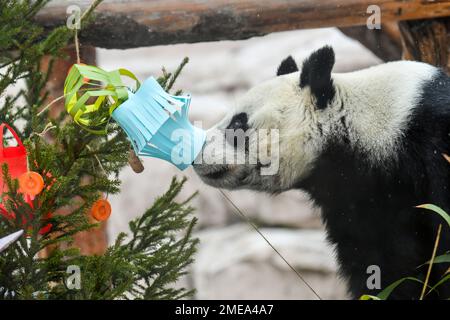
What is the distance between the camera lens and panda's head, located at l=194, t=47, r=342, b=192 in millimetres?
2297

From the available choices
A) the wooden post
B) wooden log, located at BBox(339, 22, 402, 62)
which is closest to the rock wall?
wooden log, located at BBox(339, 22, 402, 62)

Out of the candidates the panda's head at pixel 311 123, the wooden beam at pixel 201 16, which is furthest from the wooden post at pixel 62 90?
the panda's head at pixel 311 123

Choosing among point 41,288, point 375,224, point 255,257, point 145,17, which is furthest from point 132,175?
point 41,288

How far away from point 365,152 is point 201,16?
0.84m

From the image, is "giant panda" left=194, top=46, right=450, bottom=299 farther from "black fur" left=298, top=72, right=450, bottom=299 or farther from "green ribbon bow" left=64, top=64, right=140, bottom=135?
"green ribbon bow" left=64, top=64, right=140, bottom=135

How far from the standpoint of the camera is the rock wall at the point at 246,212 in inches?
239

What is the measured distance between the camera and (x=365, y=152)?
2291 mm

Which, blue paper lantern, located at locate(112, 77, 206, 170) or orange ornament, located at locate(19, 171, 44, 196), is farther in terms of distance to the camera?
blue paper lantern, located at locate(112, 77, 206, 170)

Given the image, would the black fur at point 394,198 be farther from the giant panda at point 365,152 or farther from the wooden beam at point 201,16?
the wooden beam at point 201,16

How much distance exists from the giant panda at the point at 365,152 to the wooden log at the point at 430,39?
50 cm

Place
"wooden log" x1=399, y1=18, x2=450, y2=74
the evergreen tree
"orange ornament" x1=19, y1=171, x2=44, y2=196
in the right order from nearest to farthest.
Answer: "orange ornament" x1=19, y1=171, x2=44, y2=196
the evergreen tree
"wooden log" x1=399, y1=18, x2=450, y2=74

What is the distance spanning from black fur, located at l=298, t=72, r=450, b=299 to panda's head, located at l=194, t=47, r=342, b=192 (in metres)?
0.08

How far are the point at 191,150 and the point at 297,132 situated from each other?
1.64 ft

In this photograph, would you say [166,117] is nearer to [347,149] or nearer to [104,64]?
[347,149]
